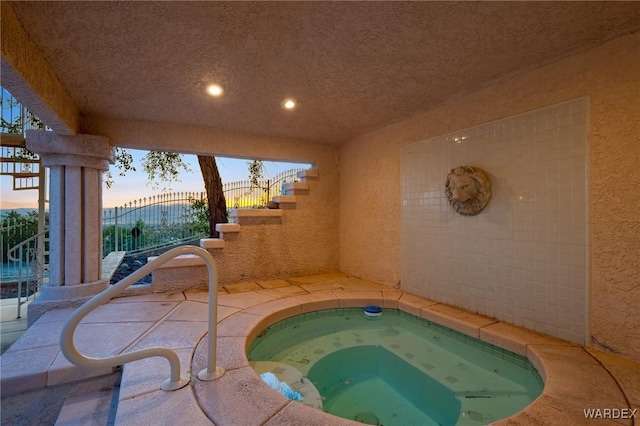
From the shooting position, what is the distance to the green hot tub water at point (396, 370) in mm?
1746

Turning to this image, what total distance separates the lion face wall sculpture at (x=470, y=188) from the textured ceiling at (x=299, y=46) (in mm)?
814

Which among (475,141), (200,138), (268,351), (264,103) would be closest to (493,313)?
(475,141)

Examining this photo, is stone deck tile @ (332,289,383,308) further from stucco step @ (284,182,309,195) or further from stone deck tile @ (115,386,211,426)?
stone deck tile @ (115,386,211,426)

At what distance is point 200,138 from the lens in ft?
12.1

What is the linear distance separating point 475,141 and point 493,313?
1.64m

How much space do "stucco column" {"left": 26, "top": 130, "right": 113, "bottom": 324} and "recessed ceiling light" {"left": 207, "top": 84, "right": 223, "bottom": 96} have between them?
145 cm

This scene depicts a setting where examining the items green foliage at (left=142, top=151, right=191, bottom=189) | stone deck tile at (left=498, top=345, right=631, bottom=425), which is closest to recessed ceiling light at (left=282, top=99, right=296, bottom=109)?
stone deck tile at (left=498, top=345, right=631, bottom=425)

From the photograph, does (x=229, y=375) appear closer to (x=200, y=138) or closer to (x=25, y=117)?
(x=200, y=138)

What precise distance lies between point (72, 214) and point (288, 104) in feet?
8.47

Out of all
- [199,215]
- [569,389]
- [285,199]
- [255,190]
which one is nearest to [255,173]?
[255,190]

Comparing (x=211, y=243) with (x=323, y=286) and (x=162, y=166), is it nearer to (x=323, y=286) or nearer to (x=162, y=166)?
(x=323, y=286)

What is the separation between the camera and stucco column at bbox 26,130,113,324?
9.48ft

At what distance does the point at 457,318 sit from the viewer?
103 inches

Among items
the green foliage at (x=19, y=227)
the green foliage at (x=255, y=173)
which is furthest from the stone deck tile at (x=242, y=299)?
the green foliage at (x=19, y=227)
